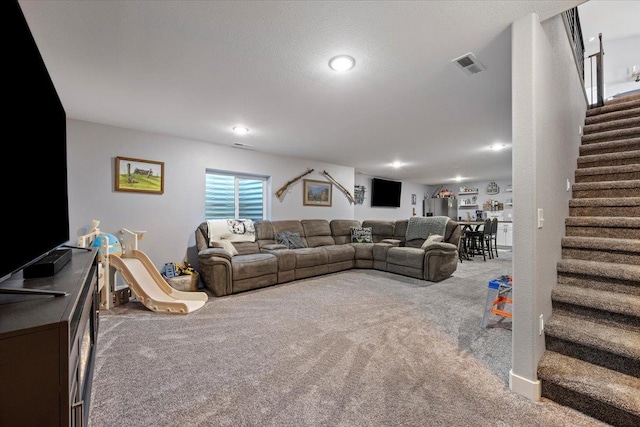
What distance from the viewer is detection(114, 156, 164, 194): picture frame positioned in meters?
3.65

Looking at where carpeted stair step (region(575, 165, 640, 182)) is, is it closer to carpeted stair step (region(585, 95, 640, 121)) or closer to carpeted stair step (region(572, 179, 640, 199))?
carpeted stair step (region(572, 179, 640, 199))

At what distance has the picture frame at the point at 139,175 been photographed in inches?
144

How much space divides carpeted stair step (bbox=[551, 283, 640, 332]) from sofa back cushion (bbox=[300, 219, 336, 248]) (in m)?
3.96

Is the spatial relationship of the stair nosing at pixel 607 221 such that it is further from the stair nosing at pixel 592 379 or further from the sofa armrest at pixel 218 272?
the sofa armrest at pixel 218 272

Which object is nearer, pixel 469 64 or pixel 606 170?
pixel 469 64

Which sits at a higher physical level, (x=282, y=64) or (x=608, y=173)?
(x=282, y=64)

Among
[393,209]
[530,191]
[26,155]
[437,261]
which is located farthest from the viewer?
[393,209]

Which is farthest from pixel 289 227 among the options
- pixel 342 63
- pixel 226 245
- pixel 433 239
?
pixel 342 63

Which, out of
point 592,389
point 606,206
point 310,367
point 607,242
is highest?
point 606,206

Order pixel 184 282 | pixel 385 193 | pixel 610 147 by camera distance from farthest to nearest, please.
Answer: pixel 385 193, pixel 184 282, pixel 610 147

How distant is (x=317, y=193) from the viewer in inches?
241

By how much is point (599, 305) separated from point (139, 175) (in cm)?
504

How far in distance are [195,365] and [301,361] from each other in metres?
0.77

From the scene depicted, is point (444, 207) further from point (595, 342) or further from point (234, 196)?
point (595, 342)
